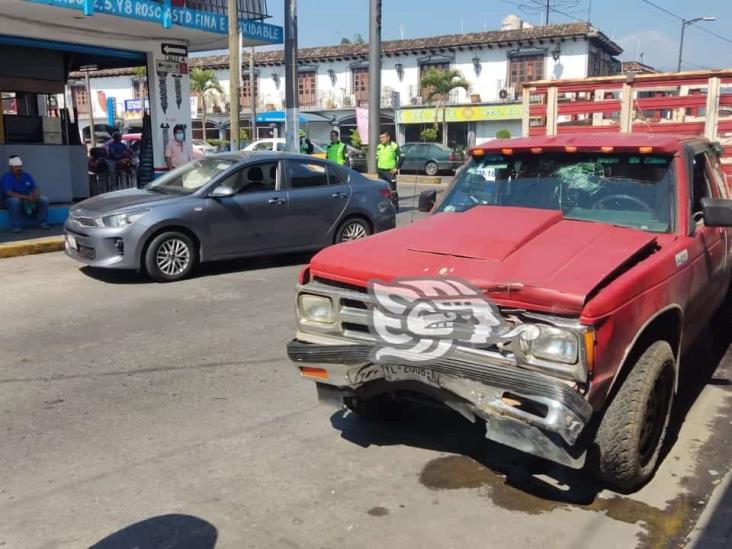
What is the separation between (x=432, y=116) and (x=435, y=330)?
42.8 m

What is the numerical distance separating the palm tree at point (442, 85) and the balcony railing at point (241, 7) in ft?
95.8

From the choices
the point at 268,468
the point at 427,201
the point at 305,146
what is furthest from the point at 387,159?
the point at 268,468

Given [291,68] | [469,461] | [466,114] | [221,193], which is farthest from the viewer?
[466,114]

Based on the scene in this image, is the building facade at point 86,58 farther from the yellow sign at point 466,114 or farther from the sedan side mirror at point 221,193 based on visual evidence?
the yellow sign at point 466,114

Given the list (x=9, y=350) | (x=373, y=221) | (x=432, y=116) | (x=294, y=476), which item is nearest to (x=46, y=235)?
(x=373, y=221)

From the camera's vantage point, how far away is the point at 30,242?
10.9 meters

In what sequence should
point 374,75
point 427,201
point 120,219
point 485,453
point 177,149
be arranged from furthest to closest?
point 374,75
point 177,149
point 120,219
point 427,201
point 485,453

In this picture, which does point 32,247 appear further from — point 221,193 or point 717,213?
point 717,213

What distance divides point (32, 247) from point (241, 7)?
273 inches

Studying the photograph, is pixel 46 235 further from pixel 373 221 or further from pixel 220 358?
pixel 220 358

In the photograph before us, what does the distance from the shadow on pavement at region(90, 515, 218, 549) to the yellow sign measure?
4043 cm

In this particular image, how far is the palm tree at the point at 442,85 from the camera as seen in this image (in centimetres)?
4306

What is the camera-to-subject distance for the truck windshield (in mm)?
4285

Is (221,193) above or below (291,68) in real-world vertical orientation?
below
